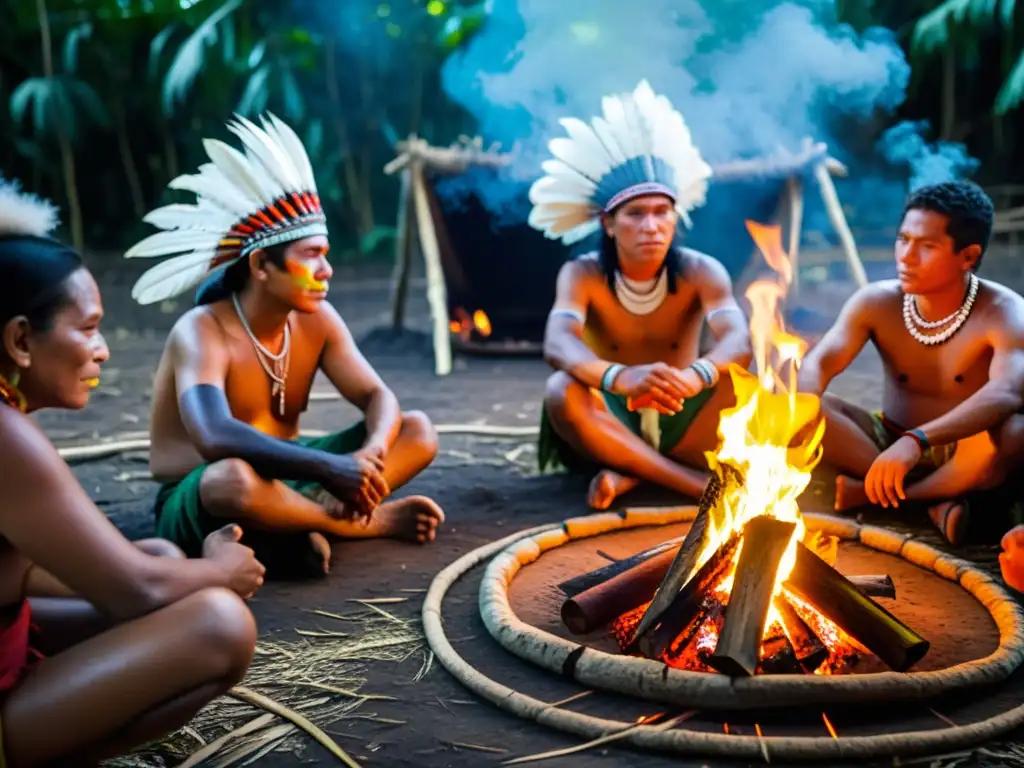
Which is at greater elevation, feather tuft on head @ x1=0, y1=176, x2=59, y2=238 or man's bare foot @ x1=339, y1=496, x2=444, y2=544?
feather tuft on head @ x1=0, y1=176, x2=59, y2=238

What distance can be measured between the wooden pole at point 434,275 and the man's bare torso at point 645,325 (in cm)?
305

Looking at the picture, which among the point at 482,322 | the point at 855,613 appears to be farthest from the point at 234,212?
the point at 482,322

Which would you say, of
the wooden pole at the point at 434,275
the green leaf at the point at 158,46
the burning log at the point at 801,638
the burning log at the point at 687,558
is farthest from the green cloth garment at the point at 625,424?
the green leaf at the point at 158,46

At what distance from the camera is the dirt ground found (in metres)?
2.34

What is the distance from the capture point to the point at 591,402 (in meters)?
4.19

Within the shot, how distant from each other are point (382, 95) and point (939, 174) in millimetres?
11288

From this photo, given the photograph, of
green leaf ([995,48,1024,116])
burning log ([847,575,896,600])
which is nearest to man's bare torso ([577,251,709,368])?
burning log ([847,575,896,600])

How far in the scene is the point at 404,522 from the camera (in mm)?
3783

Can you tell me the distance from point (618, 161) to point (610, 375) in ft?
3.03

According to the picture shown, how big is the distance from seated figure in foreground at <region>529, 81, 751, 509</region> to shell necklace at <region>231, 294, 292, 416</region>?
3.67ft

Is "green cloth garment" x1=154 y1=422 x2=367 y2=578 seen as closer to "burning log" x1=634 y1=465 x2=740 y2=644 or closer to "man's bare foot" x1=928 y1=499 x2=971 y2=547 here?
"burning log" x1=634 y1=465 x2=740 y2=644

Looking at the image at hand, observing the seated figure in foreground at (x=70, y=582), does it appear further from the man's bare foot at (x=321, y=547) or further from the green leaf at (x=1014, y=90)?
the green leaf at (x=1014, y=90)

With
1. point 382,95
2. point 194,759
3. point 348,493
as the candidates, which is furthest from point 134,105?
point 194,759

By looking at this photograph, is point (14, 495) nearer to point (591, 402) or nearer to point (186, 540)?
point (186, 540)
